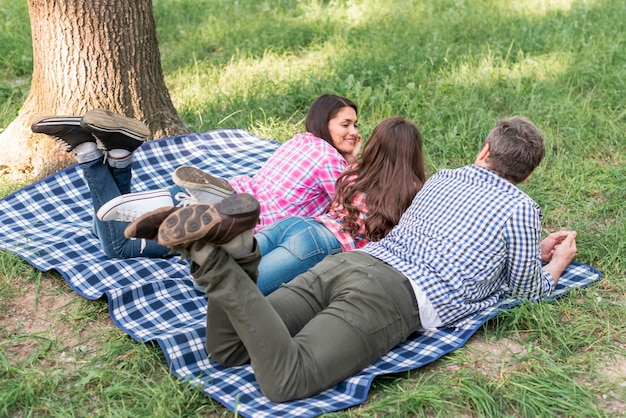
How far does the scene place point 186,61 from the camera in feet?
23.6

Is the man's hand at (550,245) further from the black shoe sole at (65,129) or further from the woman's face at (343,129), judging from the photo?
the black shoe sole at (65,129)

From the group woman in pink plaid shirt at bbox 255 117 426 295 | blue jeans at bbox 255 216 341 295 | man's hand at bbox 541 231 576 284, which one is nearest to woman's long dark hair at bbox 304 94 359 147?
woman in pink plaid shirt at bbox 255 117 426 295

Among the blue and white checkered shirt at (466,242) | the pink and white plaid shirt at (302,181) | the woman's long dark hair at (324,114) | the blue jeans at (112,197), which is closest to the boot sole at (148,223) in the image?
the blue and white checkered shirt at (466,242)

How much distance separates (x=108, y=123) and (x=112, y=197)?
0.42 m

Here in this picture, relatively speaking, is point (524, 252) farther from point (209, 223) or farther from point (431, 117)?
point (431, 117)

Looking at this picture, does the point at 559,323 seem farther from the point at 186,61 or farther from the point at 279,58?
the point at 186,61

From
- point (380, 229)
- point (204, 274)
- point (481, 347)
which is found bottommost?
point (481, 347)

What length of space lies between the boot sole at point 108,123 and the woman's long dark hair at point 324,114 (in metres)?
1.00

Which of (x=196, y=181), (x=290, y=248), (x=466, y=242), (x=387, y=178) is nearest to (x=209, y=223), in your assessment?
(x=196, y=181)

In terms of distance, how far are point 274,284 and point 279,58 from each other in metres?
3.98

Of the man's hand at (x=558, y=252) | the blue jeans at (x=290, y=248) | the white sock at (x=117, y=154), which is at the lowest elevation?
the man's hand at (x=558, y=252)

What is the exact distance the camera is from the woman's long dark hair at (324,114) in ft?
13.6

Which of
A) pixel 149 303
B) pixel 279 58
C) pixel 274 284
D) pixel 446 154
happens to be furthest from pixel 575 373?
pixel 279 58

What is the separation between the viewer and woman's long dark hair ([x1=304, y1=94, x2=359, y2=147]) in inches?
163
